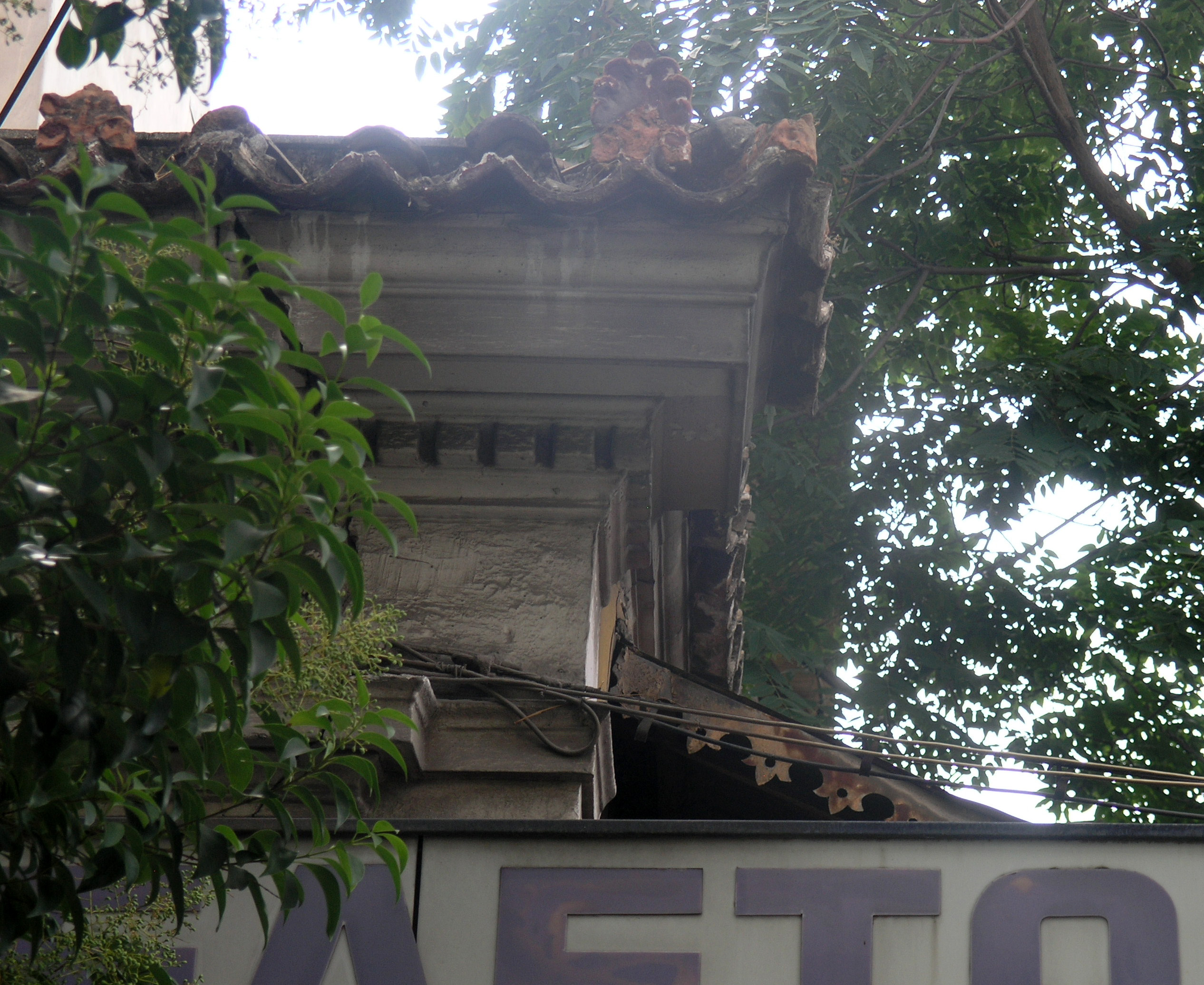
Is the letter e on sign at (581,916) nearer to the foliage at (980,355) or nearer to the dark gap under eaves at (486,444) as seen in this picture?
the dark gap under eaves at (486,444)

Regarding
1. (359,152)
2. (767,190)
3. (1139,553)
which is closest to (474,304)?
(359,152)

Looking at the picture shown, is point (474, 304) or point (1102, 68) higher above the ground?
point (1102, 68)

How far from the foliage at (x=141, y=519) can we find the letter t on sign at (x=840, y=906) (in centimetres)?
130

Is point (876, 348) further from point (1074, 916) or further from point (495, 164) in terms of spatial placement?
point (1074, 916)

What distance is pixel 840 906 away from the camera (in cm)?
283

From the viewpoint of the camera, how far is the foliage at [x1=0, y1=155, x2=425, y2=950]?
158 cm

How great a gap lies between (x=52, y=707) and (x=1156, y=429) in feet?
28.7

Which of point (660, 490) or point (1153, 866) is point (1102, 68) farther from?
point (1153, 866)

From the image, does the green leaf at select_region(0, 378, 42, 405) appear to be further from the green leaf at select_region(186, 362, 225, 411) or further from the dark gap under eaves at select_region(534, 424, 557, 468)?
the dark gap under eaves at select_region(534, 424, 557, 468)

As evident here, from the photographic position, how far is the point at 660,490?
14.6ft

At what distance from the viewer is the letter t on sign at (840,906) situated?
2811 mm

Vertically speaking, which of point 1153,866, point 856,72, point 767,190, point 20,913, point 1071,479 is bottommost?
point 20,913

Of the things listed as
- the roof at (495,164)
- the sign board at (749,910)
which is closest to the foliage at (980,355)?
the roof at (495,164)

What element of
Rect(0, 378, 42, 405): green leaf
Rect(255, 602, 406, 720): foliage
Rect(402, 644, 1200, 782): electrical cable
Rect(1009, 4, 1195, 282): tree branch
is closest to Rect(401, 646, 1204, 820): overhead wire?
Rect(402, 644, 1200, 782): electrical cable
